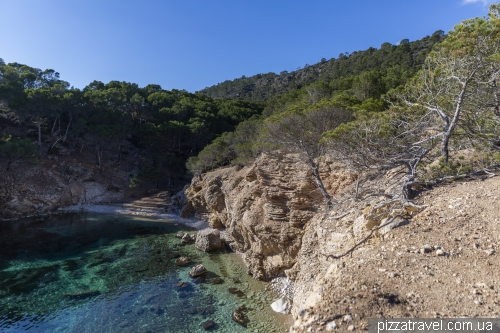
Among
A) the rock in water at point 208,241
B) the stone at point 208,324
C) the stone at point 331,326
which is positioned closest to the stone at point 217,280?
the stone at point 208,324

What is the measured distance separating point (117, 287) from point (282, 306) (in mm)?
8269

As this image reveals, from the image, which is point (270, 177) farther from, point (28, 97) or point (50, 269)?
point (28, 97)

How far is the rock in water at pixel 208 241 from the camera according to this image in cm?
1738

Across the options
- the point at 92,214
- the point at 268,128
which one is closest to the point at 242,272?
the point at 268,128

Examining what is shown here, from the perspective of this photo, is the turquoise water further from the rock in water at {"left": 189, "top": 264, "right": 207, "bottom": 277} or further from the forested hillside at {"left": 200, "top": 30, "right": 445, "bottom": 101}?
the forested hillside at {"left": 200, "top": 30, "right": 445, "bottom": 101}

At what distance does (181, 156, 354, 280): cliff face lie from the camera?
13.1m

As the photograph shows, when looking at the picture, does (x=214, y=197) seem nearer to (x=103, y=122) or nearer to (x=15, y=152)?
(x=15, y=152)

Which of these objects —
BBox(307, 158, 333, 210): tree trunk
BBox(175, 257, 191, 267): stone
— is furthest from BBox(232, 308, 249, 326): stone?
BBox(175, 257, 191, 267): stone

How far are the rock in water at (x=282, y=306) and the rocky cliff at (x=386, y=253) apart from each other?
0.96 meters

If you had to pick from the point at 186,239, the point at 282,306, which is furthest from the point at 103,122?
the point at 282,306

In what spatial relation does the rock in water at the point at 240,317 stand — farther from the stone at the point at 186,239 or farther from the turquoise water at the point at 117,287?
the stone at the point at 186,239

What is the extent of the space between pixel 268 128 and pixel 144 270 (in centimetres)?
1071

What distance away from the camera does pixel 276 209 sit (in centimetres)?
1403

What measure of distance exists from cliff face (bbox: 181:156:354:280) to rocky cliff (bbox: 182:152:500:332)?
0.07m
